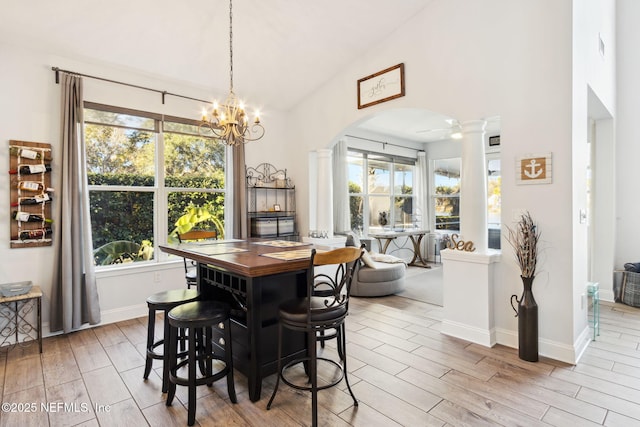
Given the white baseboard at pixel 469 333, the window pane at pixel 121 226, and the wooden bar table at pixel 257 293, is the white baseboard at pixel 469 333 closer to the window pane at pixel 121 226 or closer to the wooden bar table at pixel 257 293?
the wooden bar table at pixel 257 293

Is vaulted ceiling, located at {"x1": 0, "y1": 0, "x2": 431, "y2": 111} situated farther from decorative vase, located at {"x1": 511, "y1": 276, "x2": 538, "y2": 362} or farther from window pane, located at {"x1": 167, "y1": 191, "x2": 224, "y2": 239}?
decorative vase, located at {"x1": 511, "y1": 276, "x2": 538, "y2": 362}

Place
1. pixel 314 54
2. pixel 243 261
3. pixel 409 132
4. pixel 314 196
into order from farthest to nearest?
pixel 409 132, pixel 314 196, pixel 314 54, pixel 243 261

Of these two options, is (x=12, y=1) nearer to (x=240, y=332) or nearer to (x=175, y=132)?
(x=175, y=132)

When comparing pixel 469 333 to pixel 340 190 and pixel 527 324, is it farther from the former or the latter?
pixel 340 190

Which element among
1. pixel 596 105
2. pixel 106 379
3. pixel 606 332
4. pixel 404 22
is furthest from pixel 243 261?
pixel 596 105

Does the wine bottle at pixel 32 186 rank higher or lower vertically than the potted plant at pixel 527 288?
higher

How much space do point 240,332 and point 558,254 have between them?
2.64m


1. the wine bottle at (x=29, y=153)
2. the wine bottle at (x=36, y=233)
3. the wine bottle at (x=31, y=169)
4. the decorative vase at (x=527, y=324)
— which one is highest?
the wine bottle at (x=29, y=153)

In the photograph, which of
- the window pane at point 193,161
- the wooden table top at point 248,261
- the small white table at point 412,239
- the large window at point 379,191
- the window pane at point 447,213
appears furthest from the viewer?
the window pane at point 447,213

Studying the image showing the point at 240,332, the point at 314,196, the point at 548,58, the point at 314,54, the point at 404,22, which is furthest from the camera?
the point at 314,196

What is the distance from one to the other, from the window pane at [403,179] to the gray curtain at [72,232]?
5769 mm

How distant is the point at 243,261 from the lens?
220 centimetres

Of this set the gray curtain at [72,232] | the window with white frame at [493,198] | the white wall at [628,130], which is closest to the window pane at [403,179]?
the window with white frame at [493,198]

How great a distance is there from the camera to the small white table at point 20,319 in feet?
10.2
